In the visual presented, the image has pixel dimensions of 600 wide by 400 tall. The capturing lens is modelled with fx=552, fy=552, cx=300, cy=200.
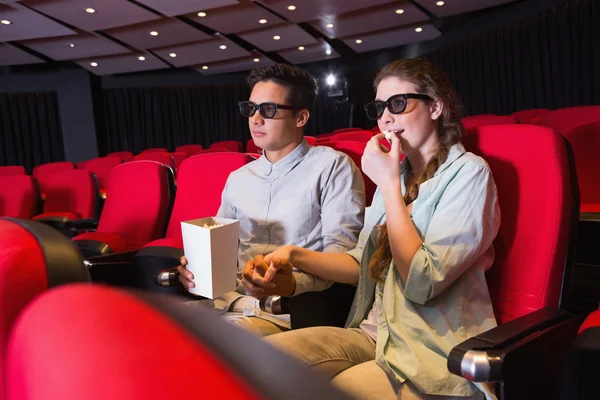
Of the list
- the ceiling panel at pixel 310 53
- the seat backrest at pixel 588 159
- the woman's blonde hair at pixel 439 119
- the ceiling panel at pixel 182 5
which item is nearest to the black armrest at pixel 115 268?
the woman's blonde hair at pixel 439 119

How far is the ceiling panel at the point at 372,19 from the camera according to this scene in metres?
8.38

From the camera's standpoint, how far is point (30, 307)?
0.37m

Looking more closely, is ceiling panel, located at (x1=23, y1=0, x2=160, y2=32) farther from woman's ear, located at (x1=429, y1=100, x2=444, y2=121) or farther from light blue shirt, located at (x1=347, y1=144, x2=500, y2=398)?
light blue shirt, located at (x1=347, y1=144, x2=500, y2=398)

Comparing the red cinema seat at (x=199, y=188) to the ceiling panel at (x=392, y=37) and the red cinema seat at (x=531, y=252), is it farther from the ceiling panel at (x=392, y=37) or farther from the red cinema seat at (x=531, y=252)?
the ceiling panel at (x=392, y=37)

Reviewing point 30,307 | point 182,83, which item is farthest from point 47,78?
point 30,307

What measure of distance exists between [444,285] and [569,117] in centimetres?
257

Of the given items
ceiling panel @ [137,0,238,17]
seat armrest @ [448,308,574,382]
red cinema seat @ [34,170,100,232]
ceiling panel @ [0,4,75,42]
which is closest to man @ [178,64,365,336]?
seat armrest @ [448,308,574,382]

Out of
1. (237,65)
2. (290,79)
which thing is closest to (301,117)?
(290,79)

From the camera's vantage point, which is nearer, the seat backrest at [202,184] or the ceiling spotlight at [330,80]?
the seat backrest at [202,184]

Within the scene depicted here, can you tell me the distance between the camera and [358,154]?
2.06m

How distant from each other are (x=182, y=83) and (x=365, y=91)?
430 cm

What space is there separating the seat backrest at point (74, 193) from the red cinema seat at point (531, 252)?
3.25m

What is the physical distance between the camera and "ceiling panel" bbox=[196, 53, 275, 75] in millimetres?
11461

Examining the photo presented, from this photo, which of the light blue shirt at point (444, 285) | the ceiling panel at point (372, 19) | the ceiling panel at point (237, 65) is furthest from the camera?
the ceiling panel at point (237, 65)
